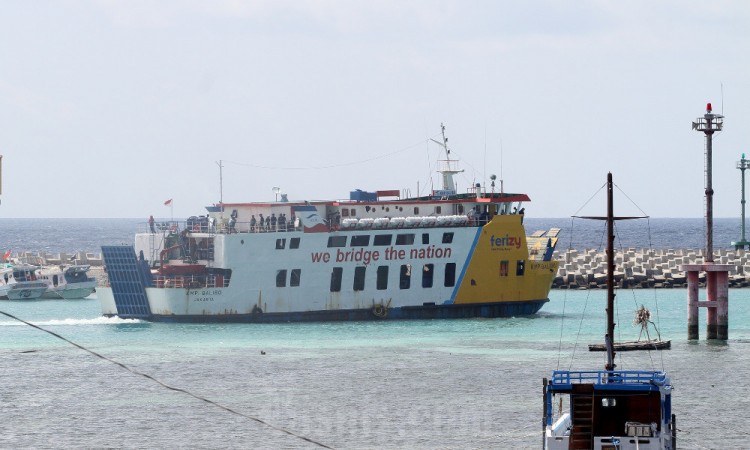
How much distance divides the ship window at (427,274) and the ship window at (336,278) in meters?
3.94

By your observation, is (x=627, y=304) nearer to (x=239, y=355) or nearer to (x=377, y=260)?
(x=377, y=260)

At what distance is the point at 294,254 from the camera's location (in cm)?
6238

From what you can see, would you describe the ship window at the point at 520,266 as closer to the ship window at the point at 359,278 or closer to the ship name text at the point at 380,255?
the ship name text at the point at 380,255

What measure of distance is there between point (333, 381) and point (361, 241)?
62.4ft

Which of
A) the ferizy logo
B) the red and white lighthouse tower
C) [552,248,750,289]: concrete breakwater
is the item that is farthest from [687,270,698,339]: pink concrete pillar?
[552,248,750,289]: concrete breakwater

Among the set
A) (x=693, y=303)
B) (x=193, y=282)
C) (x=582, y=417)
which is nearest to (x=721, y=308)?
(x=693, y=303)

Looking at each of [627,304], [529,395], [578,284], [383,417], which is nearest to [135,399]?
[383,417]

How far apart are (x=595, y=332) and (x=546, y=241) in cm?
934

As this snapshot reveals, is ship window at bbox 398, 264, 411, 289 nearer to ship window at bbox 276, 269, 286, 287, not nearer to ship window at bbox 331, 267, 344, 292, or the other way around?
ship window at bbox 331, 267, 344, 292

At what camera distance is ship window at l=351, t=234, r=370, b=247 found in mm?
62719

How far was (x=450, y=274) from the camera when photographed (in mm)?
63031

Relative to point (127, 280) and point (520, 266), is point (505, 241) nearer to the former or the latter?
point (520, 266)

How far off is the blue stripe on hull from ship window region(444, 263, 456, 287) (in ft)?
3.75

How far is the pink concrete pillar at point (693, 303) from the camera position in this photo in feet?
172
